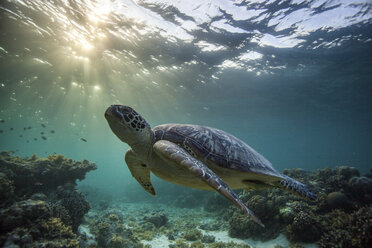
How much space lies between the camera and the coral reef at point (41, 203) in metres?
3.52

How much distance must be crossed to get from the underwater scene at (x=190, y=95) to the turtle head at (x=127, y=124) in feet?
0.09

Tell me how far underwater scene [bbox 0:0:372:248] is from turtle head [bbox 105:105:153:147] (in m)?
0.03

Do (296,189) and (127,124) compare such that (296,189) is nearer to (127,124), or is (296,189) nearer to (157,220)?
(127,124)

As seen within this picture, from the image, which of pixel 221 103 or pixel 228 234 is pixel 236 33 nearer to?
pixel 228 234

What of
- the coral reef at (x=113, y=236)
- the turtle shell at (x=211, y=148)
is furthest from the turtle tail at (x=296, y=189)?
the coral reef at (x=113, y=236)

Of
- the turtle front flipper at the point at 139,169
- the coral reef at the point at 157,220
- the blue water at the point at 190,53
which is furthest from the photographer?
the coral reef at the point at 157,220

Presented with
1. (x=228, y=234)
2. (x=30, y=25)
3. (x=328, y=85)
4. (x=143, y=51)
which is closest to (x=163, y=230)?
(x=228, y=234)

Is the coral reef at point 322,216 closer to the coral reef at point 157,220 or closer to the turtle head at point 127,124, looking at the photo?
the coral reef at point 157,220

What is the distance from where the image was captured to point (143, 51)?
11906mm

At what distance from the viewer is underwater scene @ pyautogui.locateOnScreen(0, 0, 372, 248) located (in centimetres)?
360

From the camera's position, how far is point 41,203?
4.18m

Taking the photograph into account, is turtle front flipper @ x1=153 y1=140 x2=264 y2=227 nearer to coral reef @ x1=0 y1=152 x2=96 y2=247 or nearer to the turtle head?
the turtle head

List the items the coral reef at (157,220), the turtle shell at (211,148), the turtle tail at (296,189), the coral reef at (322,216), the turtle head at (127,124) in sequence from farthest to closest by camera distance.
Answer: the coral reef at (157,220) → the coral reef at (322,216) → the turtle tail at (296,189) → the turtle shell at (211,148) → the turtle head at (127,124)

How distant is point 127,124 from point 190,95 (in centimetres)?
1696
